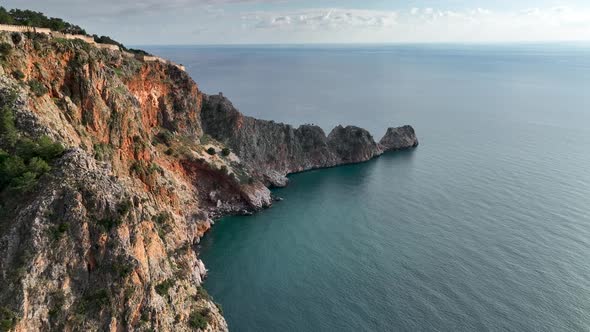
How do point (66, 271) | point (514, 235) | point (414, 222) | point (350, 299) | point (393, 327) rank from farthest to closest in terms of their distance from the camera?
point (414, 222) < point (514, 235) < point (350, 299) < point (393, 327) < point (66, 271)

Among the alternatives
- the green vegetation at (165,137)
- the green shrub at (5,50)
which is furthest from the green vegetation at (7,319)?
the green vegetation at (165,137)


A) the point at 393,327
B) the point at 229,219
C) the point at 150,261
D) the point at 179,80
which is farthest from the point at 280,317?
the point at 179,80

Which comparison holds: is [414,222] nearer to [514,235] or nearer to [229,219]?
[514,235]

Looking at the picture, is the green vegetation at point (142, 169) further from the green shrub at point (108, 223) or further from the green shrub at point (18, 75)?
the green shrub at point (108, 223)

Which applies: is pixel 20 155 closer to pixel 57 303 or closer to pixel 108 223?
pixel 108 223

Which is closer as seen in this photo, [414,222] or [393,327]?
[393,327]

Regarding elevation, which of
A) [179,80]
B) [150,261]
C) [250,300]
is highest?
[179,80]

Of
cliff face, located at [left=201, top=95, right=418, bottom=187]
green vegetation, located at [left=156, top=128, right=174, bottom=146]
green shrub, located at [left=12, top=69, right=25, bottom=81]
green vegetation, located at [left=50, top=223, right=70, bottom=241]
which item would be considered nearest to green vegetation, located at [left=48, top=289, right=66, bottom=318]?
green vegetation, located at [left=50, top=223, right=70, bottom=241]

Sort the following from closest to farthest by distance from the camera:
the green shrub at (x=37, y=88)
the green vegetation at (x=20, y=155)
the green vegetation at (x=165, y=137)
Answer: the green vegetation at (x=20, y=155) → the green shrub at (x=37, y=88) → the green vegetation at (x=165, y=137)

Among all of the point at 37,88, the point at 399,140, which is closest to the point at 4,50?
the point at 37,88
